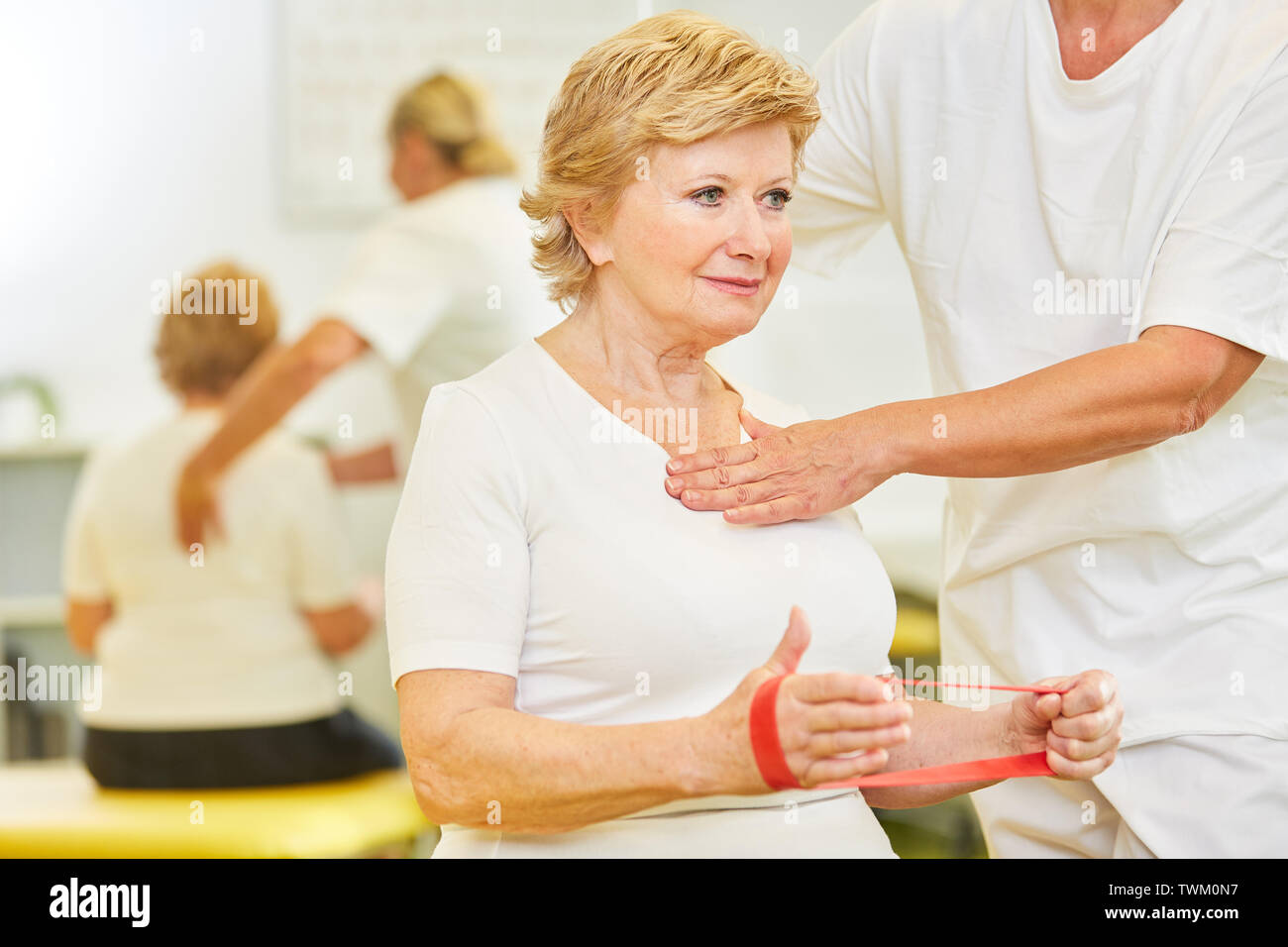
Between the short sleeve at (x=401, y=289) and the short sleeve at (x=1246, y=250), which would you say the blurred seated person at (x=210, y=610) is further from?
the short sleeve at (x=1246, y=250)

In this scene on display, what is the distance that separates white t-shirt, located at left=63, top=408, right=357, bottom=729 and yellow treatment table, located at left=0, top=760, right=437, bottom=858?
171 millimetres

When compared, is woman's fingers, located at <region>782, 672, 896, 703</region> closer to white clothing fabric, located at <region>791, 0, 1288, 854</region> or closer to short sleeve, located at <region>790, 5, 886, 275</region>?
white clothing fabric, located at <region>791, 0, 1288, 854</region>

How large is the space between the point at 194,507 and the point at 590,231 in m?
1.94

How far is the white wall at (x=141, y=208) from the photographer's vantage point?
10.7 feet

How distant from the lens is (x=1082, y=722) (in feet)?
4.02

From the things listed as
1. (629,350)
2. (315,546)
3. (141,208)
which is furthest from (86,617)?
(629,350)

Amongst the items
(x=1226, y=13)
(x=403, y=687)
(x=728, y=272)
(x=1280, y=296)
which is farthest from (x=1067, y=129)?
(x=403, y=687)

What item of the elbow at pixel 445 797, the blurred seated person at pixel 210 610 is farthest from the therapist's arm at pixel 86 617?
the elbow at pixel 445 797

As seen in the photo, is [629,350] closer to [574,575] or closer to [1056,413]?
[574,575]

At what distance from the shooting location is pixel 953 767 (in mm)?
1233

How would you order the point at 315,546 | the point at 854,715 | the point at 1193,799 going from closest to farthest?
the point at 854,715, the point at 1193,799, the point at 315,546

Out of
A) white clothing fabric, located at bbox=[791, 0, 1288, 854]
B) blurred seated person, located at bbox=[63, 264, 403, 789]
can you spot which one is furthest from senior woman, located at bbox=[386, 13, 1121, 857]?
blurred seated person, located at bbox=[63, 264, 403, 789]

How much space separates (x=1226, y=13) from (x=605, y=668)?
3.06 feet
